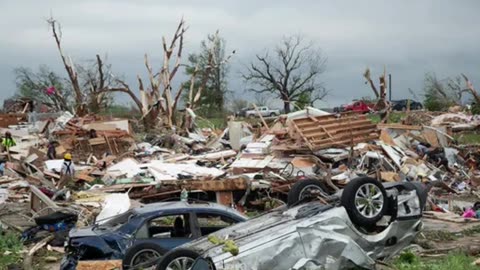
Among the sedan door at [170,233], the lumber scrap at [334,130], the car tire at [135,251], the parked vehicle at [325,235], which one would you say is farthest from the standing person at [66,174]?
the parked vehicle at [325,235]

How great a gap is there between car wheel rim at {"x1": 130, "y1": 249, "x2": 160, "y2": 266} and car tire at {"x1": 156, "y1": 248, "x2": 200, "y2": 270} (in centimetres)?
152

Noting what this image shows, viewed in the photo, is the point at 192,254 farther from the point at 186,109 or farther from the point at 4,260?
the point at 186,109

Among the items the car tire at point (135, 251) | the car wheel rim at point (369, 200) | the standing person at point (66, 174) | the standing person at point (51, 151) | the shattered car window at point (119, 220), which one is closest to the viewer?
the car wheel rim at point (369, 200)

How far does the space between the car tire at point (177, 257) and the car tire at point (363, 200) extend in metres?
2.26

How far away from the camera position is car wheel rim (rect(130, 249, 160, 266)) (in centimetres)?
1003

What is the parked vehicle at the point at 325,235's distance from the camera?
27.8 feet

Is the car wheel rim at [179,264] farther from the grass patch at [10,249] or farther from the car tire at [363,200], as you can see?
the grass patch at [10,249]

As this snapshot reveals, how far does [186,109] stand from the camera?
127ft

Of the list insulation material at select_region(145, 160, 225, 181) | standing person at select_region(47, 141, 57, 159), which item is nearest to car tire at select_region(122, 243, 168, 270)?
insulation material at select_region(145, 160, 225, 181)

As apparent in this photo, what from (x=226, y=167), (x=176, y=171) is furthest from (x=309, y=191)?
(x=226, y=167)

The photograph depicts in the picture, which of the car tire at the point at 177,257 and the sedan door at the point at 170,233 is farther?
the sedan door at the point at 170,233

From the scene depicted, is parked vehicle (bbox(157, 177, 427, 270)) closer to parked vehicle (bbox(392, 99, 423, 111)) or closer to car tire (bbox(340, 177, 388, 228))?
car tire (bbox(340, 177, 388, 228))

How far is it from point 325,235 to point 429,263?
7.67 feet

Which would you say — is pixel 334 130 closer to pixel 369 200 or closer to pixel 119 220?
pixel 119 220
